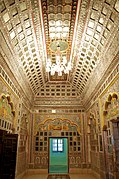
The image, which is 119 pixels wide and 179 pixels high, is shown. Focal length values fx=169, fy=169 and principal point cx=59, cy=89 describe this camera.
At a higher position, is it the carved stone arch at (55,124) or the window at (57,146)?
the carved stone arch at (55,124)

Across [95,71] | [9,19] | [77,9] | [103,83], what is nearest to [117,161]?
[103,83]

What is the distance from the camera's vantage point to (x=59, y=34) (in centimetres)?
840

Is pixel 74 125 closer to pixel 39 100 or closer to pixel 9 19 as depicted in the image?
pixel 39 100

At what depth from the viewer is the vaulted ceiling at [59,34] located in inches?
242

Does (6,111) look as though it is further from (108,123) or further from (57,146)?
(57,146)

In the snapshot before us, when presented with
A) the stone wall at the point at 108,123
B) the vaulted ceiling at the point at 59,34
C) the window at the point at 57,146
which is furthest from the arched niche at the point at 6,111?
the window at the point at 57,146

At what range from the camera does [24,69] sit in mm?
9664

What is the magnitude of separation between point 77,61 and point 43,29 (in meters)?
3.25

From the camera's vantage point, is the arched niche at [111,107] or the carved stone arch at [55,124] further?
the carved stone arch at [55,124]

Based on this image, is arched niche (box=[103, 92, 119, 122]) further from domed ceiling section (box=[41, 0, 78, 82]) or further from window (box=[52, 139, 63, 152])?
window (box=[52, 139, 63, 152])

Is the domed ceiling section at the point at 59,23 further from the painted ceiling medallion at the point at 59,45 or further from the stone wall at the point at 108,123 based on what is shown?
the stone wall at the point at 108,123

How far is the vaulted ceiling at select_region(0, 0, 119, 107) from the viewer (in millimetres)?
6141

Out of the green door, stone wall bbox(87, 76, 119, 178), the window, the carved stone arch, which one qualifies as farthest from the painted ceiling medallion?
the window

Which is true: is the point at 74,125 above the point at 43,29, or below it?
below
